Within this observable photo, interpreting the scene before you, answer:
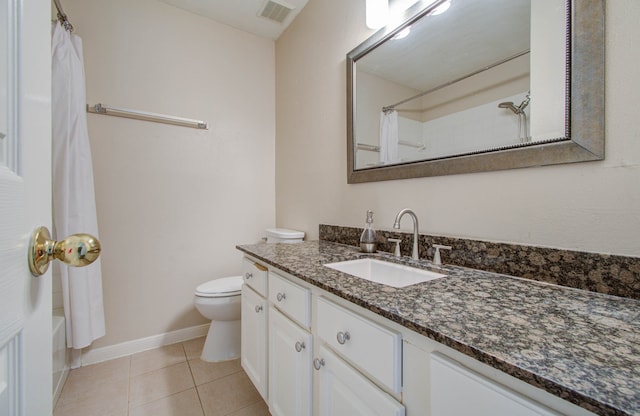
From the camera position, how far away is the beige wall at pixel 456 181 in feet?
2.46

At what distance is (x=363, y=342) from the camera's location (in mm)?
729

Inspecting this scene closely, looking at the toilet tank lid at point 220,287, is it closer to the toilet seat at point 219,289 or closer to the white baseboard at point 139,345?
the toilet seat at point 219,289

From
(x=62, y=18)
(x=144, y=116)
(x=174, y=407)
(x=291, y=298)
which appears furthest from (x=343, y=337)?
(x=62, y=18)

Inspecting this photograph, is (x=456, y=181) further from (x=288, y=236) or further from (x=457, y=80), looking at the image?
(x=288, y=236)

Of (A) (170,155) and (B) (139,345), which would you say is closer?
(B) (139,345)

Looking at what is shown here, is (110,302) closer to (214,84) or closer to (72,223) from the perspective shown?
(72,223)

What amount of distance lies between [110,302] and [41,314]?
6.00 feet

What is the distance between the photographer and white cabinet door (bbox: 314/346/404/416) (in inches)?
26.1

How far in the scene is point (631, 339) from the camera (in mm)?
510

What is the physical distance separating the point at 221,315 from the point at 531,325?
172cm

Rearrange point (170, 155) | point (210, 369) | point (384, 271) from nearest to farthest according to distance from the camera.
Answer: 1. point (384, 271)
2. point (210, 369)
3. point (170, 155)

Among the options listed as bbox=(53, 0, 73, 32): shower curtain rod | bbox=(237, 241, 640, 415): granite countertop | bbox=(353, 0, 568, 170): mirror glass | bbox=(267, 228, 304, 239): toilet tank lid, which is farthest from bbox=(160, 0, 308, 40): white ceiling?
bbox=(237, 241, 640, 415): granite countertop

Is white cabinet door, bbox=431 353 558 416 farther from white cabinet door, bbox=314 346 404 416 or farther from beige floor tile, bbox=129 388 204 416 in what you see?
beige floor tile, bbox=129 388 204 416

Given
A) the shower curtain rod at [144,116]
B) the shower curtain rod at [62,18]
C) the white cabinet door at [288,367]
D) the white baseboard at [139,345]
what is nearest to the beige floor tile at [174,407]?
the white cabinet door at [288,367]
